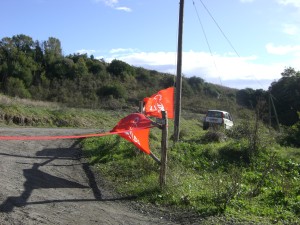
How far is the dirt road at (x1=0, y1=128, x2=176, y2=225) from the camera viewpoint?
6219mm

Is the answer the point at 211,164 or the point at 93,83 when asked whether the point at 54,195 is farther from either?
the point at 93,83

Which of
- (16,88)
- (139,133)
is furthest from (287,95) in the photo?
(139,133)

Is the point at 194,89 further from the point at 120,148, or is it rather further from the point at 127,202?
the point at 127,202

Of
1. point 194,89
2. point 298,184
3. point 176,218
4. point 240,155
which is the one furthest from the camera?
point 194,89

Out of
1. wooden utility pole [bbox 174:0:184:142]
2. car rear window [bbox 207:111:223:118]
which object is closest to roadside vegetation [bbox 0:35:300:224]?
wooden utility pole [bbox 174:0:184:142]

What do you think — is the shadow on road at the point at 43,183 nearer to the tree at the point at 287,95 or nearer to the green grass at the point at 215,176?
the green grass at the point at 215,176

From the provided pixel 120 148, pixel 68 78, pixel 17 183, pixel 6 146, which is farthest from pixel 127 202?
pixel 68 78

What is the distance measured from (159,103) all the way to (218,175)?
3.80m

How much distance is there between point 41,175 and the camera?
28.8 feet

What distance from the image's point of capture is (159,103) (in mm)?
13641

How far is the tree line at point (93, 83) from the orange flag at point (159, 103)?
27.2m

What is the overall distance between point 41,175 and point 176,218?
137 inches

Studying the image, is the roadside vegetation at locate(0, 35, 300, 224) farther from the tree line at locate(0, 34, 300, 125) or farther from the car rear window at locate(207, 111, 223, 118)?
the car rear window at locate(207, 111, 223, 118)

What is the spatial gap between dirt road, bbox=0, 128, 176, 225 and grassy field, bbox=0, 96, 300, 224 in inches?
24.2
